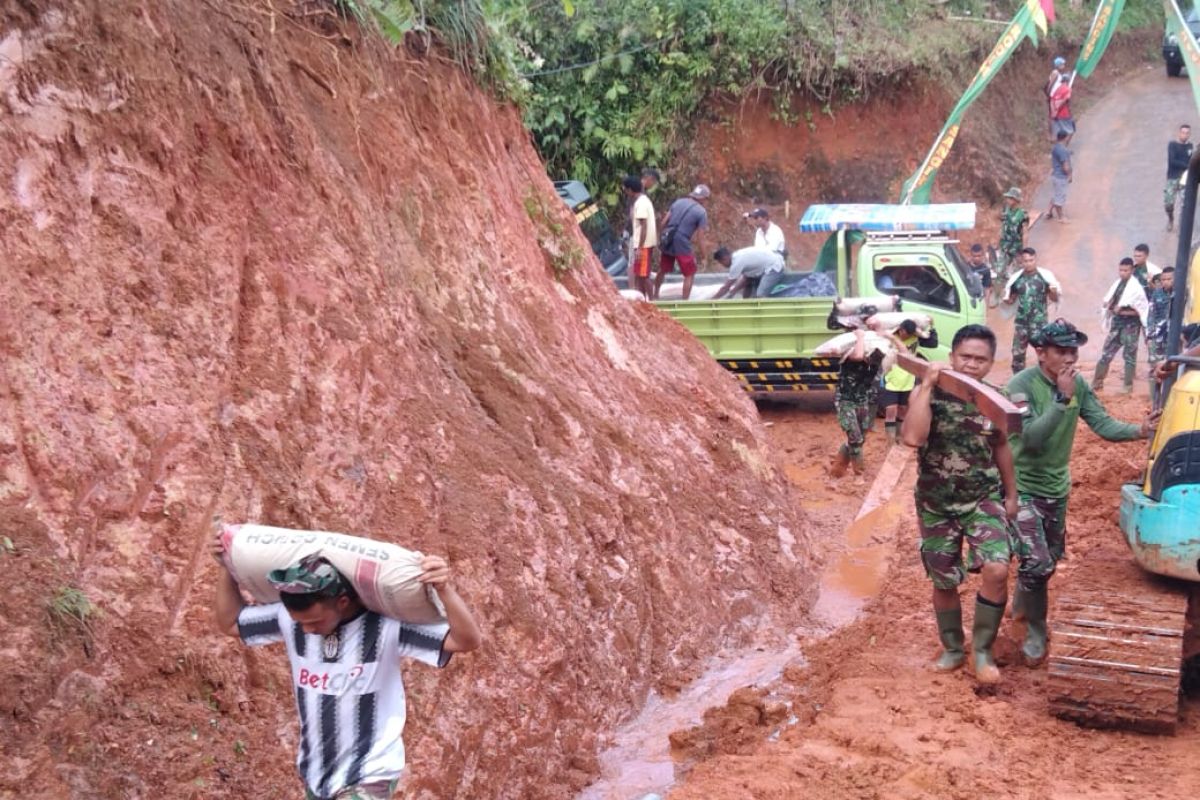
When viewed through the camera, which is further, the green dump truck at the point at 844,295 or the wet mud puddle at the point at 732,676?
the green dump truck at the point at 844,295

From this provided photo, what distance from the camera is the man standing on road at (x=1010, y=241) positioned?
61.4 ft

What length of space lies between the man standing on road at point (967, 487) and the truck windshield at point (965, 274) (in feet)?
26.8

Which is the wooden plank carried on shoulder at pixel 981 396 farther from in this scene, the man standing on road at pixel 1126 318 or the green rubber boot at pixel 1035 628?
the man standing on road at pixel 1126 318

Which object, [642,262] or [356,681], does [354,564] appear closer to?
[356,681]

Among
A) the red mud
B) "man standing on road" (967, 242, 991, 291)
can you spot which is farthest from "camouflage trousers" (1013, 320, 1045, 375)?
the red mud

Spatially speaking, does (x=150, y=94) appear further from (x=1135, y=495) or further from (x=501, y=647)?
(x=1135, y=495)

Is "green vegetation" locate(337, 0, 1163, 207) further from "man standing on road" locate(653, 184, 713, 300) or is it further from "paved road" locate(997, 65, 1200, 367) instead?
"man standing on road" locate(653, 184, 713, 300)

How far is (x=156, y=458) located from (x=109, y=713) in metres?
1.06

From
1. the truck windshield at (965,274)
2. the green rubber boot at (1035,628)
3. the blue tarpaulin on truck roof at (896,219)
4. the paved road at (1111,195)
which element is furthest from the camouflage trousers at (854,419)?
the paved road at (1111,195)

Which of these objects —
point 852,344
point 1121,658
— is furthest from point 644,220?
point 1121,658

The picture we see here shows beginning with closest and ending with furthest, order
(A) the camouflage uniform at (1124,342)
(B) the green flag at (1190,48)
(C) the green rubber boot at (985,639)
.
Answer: (C) the green rubber boot at (985,639) < (A) the camouflage uniform at (1124,342) < (B) the green flag at (1190,48)

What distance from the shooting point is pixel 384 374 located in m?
6.10

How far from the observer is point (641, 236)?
50.7 feet

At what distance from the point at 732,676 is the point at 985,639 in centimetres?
147
